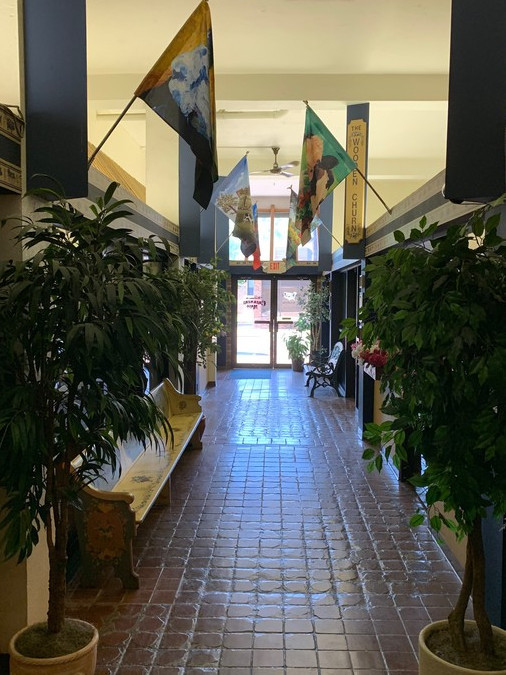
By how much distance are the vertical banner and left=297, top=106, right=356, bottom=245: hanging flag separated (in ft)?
3.10

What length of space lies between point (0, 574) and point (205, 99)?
3.01 m

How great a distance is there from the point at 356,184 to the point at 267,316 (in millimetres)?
7577

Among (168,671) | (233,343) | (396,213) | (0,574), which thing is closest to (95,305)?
(0,574)

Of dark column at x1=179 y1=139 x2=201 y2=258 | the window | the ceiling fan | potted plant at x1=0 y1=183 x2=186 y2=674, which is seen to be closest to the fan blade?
the ceiling fan

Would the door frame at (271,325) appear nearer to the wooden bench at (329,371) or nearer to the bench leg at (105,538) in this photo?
the wooden bench at (329,371)

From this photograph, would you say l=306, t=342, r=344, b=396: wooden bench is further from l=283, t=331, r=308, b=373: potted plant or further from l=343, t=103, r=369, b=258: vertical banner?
l=343, t=103, r=369, b=258: vertical banner

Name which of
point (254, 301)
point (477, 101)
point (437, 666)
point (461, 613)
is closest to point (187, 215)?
point (477, 101)

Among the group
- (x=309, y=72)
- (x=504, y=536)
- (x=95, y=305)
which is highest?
(x=309, y=72)

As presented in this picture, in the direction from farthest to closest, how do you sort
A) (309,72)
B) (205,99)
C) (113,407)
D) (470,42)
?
1. (309,72)
2. (205,99)
3. (470,42)
4. (113,407)

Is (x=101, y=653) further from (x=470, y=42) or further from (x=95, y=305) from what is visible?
(x=470, y=42)

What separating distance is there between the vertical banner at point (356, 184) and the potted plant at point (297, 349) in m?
6.32

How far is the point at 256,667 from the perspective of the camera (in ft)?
10.2

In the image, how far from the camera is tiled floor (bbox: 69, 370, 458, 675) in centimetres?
324

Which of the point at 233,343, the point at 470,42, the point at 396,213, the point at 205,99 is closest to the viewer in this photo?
the point at 470,42
